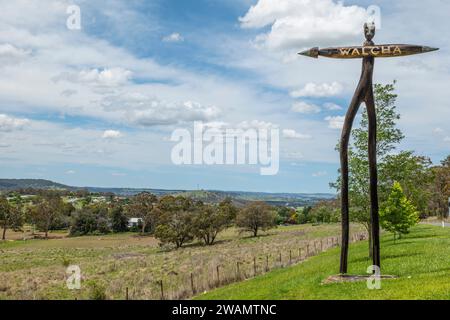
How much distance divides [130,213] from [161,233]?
154 ft

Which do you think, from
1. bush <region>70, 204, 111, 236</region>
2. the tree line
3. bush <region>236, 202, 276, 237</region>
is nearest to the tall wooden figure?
the tree line

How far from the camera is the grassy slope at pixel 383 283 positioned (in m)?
14.2

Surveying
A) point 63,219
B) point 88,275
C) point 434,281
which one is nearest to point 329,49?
point 434,281

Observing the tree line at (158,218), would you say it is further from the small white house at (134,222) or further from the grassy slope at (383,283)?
the grassy slope at (383,283)

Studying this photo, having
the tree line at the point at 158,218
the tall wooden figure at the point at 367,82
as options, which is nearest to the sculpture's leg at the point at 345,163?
the tall wooden figure at the point at 367,82

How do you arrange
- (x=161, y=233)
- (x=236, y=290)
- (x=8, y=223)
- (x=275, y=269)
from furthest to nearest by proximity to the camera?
(x=8, y=223) < (x=161, y=233) < (x=275, y=269) < (x=236, y=290)

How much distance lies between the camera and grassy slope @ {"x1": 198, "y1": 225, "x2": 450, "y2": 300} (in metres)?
14.2

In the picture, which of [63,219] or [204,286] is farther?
[63,219]

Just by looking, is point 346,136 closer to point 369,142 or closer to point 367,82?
point 369,142

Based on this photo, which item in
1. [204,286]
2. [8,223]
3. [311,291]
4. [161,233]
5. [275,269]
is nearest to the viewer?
[311,291]

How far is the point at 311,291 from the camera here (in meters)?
16.5

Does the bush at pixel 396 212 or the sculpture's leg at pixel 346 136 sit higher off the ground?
the sculpture's leg at pixel 346 136
